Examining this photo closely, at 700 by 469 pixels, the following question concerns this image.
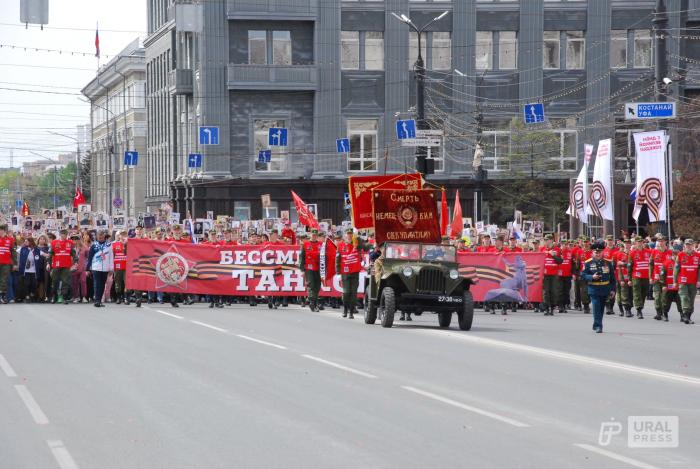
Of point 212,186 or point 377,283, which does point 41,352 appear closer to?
point 377,283

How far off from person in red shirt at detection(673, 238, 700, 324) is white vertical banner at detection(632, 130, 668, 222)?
3990 millimetres

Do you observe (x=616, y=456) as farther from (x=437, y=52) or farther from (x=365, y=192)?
(x=437, y=52)

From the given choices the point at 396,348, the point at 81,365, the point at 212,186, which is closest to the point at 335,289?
the point at 396,348

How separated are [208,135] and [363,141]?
918 cm

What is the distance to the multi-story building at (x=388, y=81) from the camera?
68.9 metres

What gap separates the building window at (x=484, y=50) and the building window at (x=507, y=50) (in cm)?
47

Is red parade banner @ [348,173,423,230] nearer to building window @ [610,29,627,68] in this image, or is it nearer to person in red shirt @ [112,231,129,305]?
person in red shirt @ [112,231,129,305]

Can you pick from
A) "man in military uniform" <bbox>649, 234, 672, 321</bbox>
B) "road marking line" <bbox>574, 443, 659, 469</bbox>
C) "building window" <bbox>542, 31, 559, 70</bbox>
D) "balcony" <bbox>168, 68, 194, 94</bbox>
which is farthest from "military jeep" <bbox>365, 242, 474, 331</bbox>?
"balcony" <bbox>168, 68, 194, 94</bbox>

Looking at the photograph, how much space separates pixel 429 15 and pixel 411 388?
55666mm

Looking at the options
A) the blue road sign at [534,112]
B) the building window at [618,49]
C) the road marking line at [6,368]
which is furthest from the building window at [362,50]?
the road marking line at [6,368]

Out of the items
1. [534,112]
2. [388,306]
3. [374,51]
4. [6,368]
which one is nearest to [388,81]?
[374,51]

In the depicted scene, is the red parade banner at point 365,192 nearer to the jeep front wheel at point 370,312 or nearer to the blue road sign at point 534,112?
the jeep front wheel at point 370,312

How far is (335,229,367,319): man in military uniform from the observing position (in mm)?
29422

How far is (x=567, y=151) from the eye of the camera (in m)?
69.4
